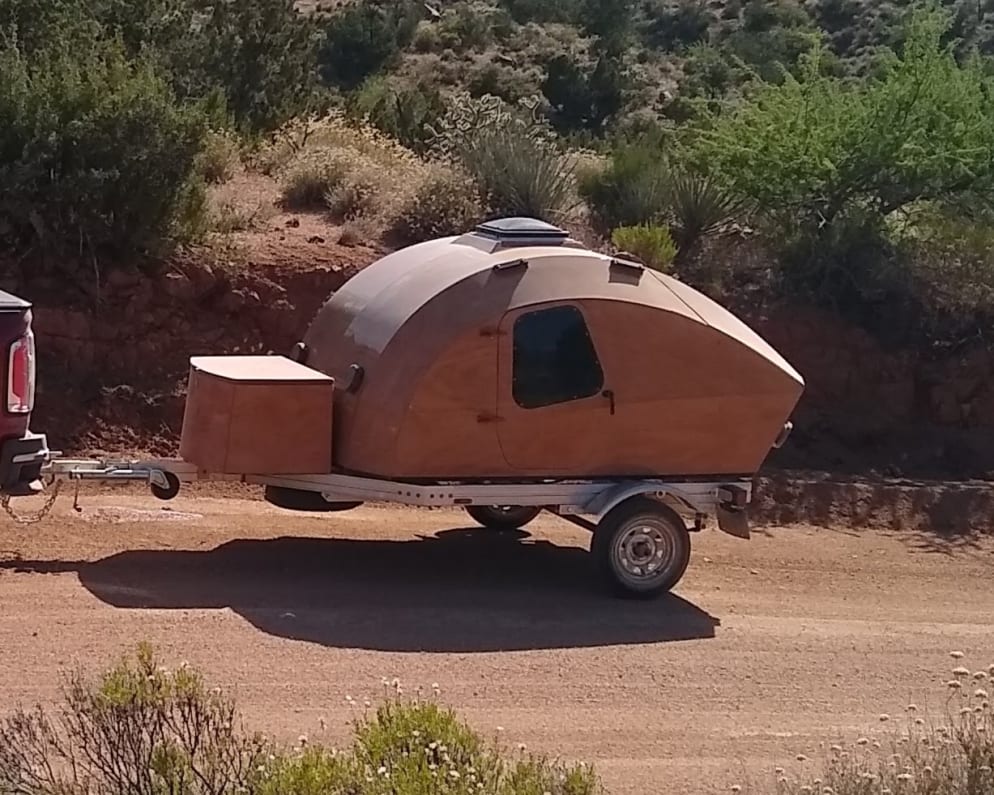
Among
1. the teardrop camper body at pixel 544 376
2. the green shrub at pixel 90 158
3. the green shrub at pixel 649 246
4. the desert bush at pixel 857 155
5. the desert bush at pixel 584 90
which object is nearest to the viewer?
the teardrop camper body at pixel 544 376

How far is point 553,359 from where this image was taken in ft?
34.7

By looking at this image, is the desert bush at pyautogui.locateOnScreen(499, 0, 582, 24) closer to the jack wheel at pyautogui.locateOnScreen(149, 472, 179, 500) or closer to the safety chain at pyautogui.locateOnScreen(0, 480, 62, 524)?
the safety chain at pyautogui.locateOnScreen(0, 480, 62, 524)

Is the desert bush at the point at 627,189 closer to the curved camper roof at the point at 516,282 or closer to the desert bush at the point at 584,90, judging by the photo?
the curved camper roof at the point at 516,282

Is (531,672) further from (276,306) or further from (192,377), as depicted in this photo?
(276,306)

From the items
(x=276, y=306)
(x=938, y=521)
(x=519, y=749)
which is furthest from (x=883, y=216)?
(x=519, y=749)

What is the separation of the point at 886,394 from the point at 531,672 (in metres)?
9.62

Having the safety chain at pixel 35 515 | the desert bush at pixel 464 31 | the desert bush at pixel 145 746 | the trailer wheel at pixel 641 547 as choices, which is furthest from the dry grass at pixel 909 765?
the desert bush at pixel 464 31

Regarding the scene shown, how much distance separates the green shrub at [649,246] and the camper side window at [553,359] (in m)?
6.86

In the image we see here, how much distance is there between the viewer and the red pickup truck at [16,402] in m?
9.85

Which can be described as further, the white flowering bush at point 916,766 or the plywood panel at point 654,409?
the plywood panel at point 654,409

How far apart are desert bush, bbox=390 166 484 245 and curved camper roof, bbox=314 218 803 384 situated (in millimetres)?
6662

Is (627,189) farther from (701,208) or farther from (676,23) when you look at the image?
(676,23)

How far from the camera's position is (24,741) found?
650 centimetres

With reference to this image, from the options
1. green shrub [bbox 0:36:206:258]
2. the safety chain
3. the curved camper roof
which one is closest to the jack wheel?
the safety chain
